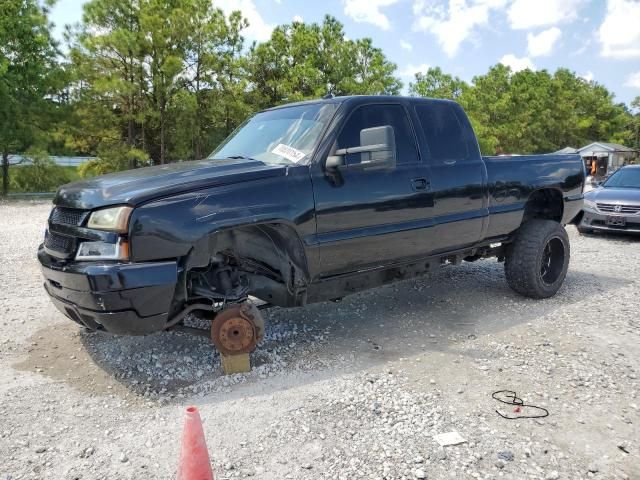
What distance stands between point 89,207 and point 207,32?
22.0 meters

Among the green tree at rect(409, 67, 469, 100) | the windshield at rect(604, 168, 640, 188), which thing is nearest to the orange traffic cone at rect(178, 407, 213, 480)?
the windshield at rect(604, 168, 640, 188)

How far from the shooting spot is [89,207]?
3.19m

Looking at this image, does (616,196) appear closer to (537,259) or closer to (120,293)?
(537,259)

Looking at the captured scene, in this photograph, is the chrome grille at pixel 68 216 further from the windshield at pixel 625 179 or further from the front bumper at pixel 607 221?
the windshield at pixel 625 179

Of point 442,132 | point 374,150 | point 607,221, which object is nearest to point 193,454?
point 374,150

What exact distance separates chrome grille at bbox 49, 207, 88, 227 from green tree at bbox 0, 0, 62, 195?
17.6 meters

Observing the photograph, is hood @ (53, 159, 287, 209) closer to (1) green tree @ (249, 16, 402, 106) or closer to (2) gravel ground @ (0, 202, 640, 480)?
(2) gravel ground @ (0, 202, 640, 480)

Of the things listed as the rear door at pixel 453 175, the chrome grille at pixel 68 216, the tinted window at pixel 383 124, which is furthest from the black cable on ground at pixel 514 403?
the chrome grille at pixel 68 216

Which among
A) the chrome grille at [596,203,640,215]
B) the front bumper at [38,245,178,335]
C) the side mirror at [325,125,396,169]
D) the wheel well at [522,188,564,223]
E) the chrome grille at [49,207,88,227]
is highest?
the side mirror at [325,125,396,169]

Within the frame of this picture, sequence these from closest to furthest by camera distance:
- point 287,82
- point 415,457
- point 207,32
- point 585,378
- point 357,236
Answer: point 415,457, point 585,378, point 357,236, point 207,32, point 287,82

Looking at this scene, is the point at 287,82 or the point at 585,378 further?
the point at 287,82

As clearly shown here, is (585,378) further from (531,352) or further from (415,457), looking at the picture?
(415,457)

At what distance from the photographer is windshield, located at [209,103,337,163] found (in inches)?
154

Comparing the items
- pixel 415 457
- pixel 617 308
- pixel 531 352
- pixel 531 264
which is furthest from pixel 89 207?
pixel 617 308
